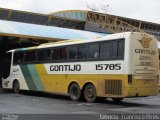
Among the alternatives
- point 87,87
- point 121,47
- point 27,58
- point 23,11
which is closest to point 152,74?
point 121,47

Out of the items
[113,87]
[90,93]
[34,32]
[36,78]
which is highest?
[34,32]

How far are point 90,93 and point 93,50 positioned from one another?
2.01 m

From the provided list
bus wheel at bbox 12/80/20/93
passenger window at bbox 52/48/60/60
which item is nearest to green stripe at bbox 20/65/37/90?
bus wheel at bbox 12/80/20/93

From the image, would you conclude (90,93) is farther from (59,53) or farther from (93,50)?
(59,53)

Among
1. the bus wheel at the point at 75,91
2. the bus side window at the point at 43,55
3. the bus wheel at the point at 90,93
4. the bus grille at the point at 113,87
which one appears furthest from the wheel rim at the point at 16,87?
the bus grille at the point at 113,87

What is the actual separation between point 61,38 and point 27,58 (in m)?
6.44

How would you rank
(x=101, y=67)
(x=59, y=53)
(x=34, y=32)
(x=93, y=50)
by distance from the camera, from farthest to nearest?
1. (x=34, y=32)
2. (x=59, y=53)
3. (x=93, y=50)
4. (x=101, y=67)

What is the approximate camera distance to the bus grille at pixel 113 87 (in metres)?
17.8

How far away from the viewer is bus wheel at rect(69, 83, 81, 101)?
20020 millimetres

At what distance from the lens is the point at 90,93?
1936 centimetres

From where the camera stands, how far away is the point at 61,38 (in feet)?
101

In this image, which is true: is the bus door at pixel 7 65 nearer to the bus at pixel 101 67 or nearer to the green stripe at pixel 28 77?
the green stripe at pixel 28 77

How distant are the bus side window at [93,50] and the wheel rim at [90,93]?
1450 millimetres

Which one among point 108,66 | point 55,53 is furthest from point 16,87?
point 108,66
